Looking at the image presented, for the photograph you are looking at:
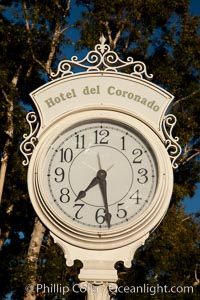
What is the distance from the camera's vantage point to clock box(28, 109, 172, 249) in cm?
546

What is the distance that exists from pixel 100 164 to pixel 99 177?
0.41ft

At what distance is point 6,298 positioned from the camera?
18.4m

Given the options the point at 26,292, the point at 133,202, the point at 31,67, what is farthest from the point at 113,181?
the point at 31,67

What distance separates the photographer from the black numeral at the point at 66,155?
225 inches

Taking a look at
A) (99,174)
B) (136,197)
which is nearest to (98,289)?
(136,197)

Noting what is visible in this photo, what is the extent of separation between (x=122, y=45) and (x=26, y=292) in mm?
7466

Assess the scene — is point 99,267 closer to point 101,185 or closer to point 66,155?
point 101,185

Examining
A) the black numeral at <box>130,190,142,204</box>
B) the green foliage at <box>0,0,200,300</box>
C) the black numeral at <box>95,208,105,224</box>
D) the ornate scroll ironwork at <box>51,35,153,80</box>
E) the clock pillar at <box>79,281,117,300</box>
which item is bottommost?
the clock pillar at <box>79,281,117,300</box>

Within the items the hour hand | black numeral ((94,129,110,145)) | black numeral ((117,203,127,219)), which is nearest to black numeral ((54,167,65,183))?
the hour hand

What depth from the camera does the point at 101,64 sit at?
6086 millimetres

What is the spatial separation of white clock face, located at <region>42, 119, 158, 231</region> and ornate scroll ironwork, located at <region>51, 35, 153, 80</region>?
0.48 metres

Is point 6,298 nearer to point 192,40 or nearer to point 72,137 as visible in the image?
point 192,40

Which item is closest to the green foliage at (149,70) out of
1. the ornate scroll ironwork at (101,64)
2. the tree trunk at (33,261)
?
the tree trunk at (33,261)

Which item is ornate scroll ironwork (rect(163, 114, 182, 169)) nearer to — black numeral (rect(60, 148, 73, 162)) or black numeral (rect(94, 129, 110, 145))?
black numeral (rect(94, 129, 110, 145))
